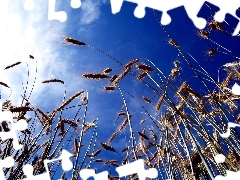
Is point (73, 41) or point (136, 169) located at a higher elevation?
point (73, 41)

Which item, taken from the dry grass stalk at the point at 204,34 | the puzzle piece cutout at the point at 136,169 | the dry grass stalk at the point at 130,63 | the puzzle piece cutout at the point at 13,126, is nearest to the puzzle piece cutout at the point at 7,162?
the puzzle piece cutout at the point at 13,126

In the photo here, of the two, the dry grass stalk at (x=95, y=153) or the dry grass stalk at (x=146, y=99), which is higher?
the dry grass stalk at (x=146, y=99)

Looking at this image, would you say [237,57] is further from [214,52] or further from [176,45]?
[176,45]

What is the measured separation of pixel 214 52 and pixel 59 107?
160cm

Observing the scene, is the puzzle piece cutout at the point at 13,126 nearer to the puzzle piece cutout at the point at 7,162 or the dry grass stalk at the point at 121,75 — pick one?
the puzzle piece cutout at the point at 7,162

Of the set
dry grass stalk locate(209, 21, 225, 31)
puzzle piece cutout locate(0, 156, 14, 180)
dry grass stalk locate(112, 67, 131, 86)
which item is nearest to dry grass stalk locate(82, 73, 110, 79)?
dry grass stalk locate(112, 67, 131, 86)

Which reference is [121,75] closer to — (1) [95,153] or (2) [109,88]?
(2) [109,88]

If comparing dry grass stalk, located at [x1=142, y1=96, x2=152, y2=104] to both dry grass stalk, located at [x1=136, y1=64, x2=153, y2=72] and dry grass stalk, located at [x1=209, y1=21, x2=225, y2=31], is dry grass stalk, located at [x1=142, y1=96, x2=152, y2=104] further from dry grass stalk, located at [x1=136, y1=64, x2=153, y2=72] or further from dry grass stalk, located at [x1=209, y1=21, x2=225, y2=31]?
dry grass stalk, located at [x1=209, y1=21, x2=225, y2=31]

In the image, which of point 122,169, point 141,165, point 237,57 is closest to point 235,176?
point 141,165

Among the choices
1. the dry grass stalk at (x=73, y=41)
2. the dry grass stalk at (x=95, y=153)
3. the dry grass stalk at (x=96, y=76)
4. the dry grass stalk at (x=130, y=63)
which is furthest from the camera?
the dry grass stalk at (x=95, y=153)

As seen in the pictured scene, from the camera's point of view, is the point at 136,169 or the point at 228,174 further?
the point at 136,169

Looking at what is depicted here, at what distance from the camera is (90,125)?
9.78 ft

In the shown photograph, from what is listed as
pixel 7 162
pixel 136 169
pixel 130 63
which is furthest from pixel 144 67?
pixel 7 162

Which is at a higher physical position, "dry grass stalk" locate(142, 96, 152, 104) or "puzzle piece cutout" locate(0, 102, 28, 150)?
"dry grass stalk" locate(142, 96, 152, 104)
